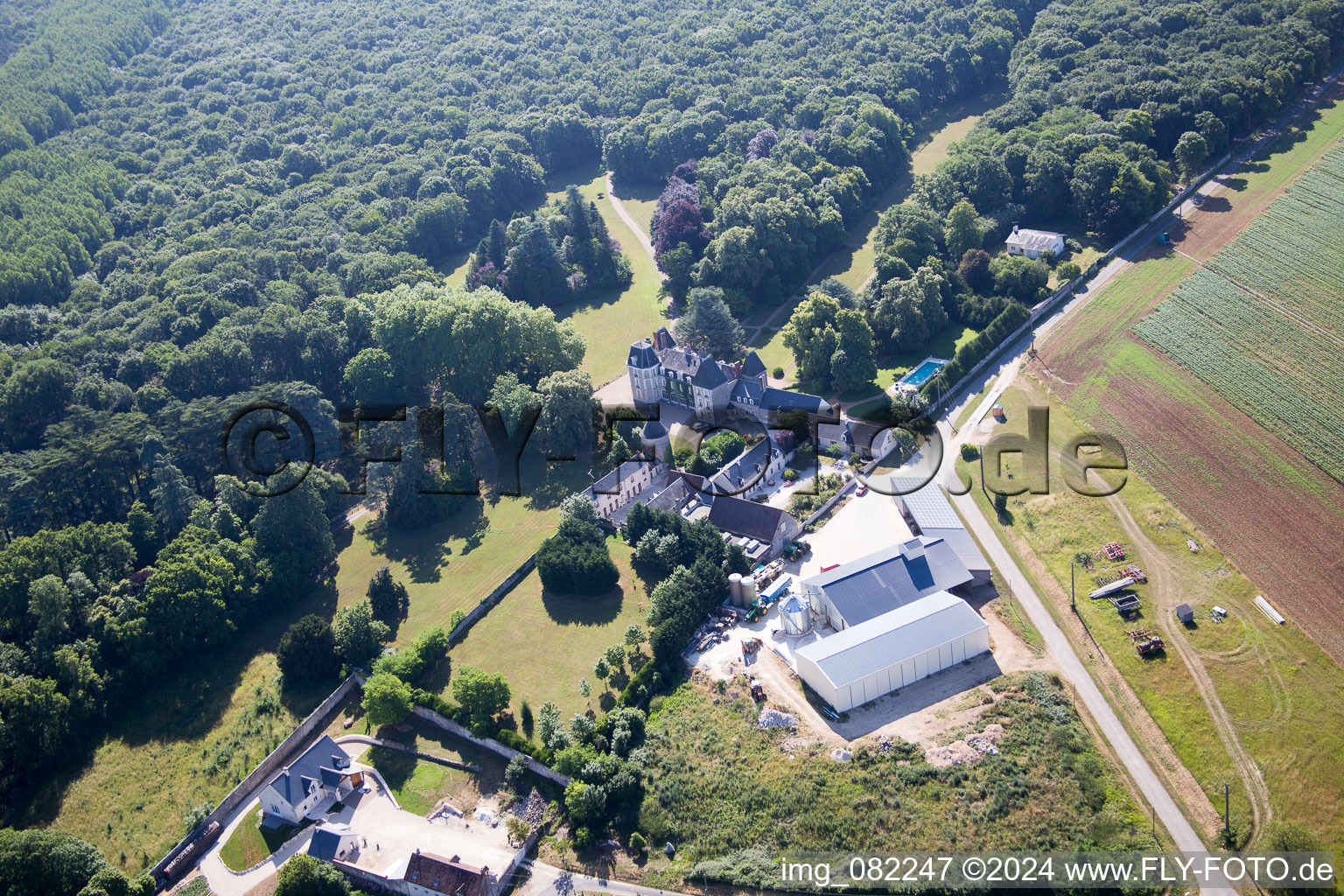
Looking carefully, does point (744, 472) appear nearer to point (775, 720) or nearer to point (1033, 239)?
point (775, 720)

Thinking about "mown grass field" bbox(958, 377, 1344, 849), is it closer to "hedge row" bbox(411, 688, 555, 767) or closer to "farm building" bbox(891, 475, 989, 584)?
"farm building" bbox(891, 475, 989, 584)

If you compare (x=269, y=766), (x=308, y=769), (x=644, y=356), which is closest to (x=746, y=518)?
(x=644, y=356)

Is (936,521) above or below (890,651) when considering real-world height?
below

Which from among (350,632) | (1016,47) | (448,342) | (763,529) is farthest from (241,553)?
(1016,47)

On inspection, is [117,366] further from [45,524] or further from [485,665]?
[485,665]

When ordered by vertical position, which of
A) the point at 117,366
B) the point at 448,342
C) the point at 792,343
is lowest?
the point at 792,343

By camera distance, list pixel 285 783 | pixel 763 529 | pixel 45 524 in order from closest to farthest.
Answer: pixel 285 783
pixel 763 529
pixel 45 524

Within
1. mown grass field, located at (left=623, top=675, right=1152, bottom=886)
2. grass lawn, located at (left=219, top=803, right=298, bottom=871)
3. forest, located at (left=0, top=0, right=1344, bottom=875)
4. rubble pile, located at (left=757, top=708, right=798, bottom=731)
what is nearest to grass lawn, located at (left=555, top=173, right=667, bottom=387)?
forest, located at (left=0, top=0, right=1344, bottom=875)
